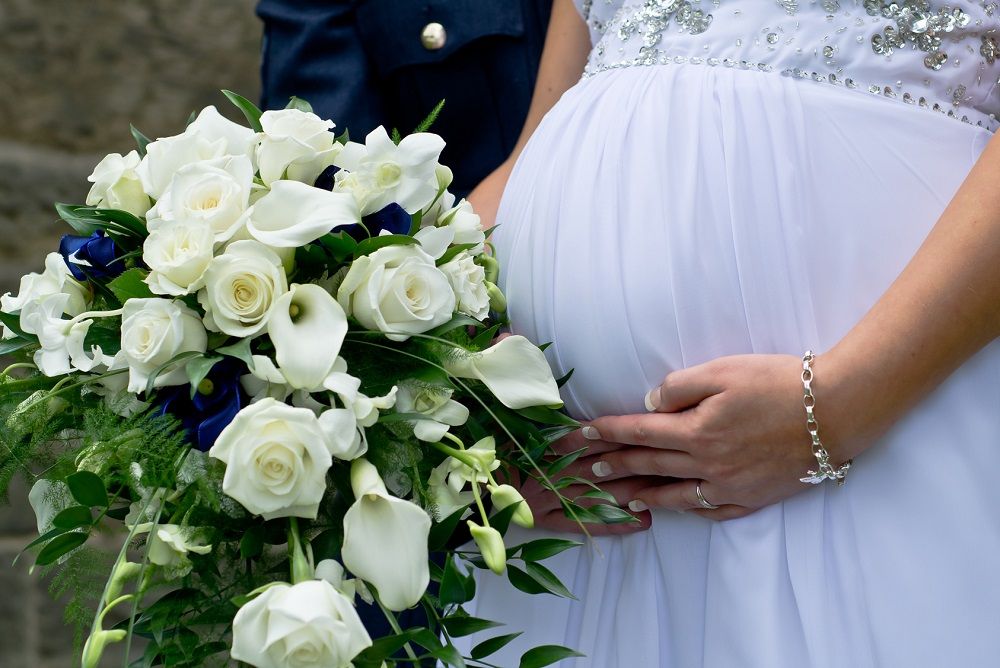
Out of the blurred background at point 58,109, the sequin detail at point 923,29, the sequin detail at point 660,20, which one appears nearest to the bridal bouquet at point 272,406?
the sequin detail at point 660,20

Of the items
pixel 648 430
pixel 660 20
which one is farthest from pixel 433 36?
pixel 648 430

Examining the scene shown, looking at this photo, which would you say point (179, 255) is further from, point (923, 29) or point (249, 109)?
point (923, 29)

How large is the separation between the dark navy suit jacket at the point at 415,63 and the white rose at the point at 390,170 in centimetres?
86

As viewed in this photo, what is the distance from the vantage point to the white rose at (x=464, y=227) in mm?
1105

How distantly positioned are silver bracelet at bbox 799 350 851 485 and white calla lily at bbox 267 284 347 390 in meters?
0.45

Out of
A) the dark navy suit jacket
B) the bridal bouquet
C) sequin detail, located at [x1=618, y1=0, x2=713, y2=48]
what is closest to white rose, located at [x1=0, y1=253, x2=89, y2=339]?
the bridal bouquet

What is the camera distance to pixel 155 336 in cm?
88

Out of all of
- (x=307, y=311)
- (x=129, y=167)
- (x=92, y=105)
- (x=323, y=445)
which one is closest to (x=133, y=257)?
(x=129, y=167)

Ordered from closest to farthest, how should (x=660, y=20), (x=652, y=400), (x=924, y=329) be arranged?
(x=924, y=329), (x=652, y=400), (x=660, y=20)

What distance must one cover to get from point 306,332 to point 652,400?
0.39m

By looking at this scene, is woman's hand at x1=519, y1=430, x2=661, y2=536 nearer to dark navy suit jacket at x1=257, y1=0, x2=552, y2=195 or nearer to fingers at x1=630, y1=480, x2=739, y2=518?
fingers at x1=630, y1=480, x2=739, y2=518

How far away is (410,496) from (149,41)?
5.58ft

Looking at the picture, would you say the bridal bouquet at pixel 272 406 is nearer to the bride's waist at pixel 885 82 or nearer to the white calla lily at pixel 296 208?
the white calla lily at pixel 296 208

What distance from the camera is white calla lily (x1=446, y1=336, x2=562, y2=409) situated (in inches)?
38.5
